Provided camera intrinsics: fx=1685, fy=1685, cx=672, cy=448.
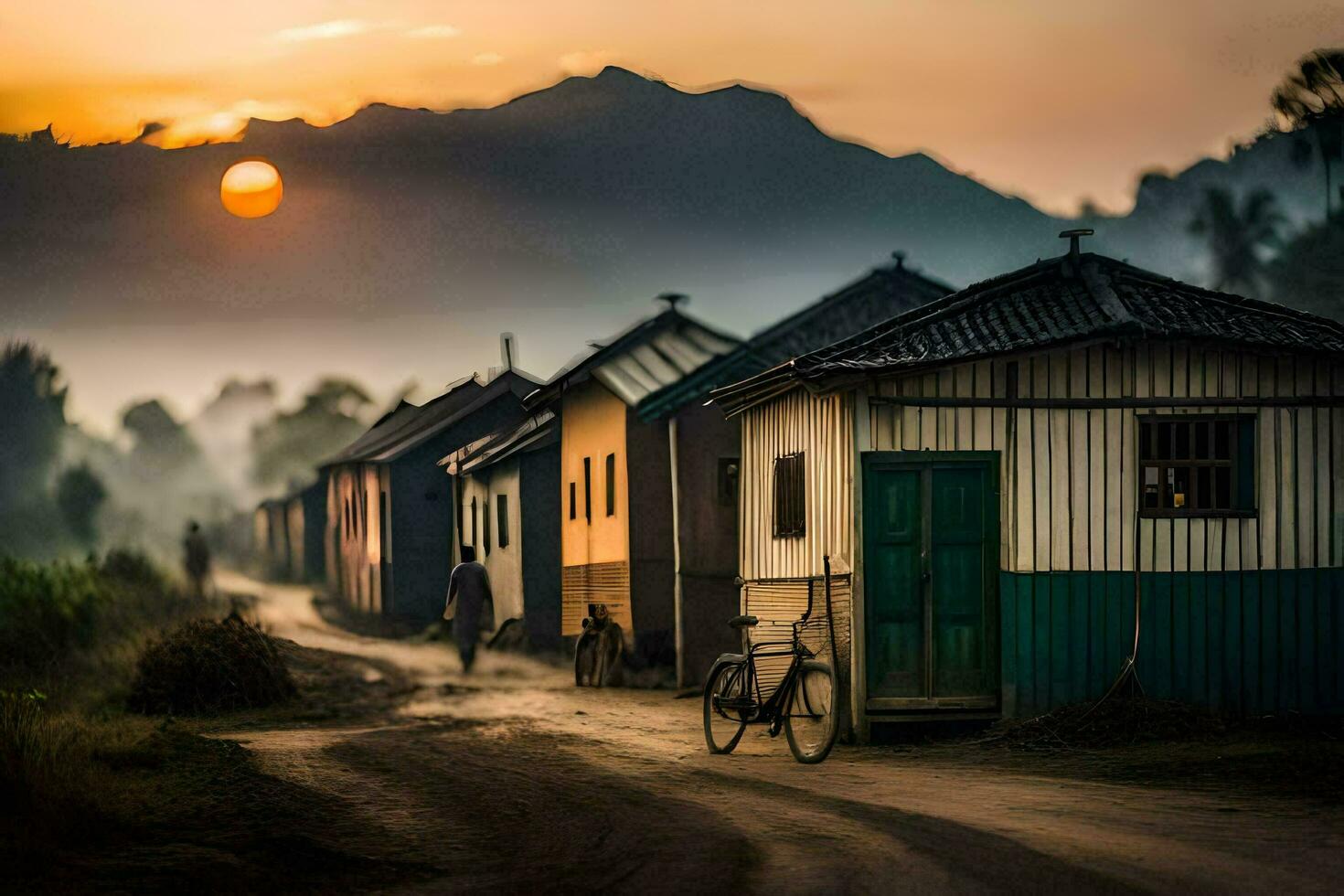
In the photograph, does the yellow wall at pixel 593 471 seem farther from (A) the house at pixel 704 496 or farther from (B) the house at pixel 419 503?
(B) the house at pixel 419 503

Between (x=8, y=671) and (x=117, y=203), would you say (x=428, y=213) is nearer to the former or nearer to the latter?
(x=117, y=203)

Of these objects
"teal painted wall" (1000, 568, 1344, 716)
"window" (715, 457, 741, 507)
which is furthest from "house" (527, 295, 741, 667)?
"teal painted wall" (1000, 568, 1344, 716)

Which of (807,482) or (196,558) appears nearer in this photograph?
(807,482)

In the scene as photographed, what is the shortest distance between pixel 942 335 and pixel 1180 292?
3038 mm

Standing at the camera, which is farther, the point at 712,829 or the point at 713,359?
the point at 713,359

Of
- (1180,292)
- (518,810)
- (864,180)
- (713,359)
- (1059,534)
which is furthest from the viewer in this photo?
(864,180)

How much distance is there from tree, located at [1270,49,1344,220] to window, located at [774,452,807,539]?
51.8 m

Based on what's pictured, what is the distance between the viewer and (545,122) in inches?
5022

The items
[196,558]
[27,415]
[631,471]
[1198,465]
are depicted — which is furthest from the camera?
[27,415]

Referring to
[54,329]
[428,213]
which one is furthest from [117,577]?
[428,213]

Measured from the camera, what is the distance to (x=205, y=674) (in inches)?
887

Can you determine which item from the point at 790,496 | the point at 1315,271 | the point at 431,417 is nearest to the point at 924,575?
the point at 790,496

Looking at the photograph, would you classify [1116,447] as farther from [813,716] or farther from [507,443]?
[507,443]

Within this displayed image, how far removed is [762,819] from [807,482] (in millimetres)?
7611
